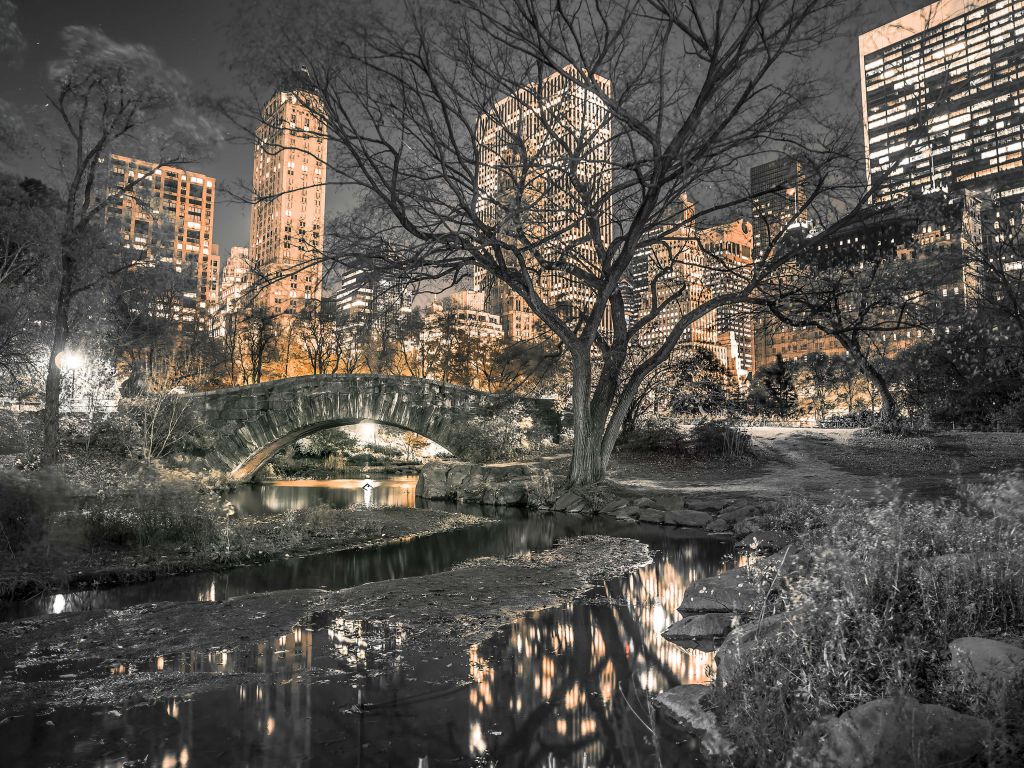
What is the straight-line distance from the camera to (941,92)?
1241 cm

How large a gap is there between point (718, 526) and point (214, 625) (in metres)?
9.95

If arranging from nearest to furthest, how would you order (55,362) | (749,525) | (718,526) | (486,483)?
(749,525), (718,526), (55,362), (486,483)

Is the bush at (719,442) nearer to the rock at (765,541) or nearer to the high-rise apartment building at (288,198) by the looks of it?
the rock at (765,541)

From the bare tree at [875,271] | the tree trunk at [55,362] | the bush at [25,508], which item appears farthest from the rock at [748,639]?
the tree trunk at [55,362]

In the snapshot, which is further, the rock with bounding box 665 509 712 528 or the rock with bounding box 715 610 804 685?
the rock with bounding box 665 509 712 528

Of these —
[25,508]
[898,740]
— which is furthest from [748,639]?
[25,508]

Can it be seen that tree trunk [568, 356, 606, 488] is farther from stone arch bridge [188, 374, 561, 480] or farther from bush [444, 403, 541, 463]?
stone arch bridge [188, 374, 561, 480]

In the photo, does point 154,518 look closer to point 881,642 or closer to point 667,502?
point 881,642

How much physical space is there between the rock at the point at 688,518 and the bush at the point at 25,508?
1133 centimetres

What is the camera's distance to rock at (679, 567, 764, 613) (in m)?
6.35

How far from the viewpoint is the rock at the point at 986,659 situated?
338 cm

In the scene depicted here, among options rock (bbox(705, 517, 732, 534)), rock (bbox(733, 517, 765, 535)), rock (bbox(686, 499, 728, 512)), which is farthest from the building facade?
rock (bbox(733, 517, 765, 535))

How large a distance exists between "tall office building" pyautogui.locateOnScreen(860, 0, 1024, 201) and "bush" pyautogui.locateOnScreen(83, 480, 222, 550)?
14.1m

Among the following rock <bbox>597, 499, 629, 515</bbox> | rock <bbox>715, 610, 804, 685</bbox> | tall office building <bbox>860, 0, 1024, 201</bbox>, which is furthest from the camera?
rock <bbox>597, 499, 629, 515</bbox>
